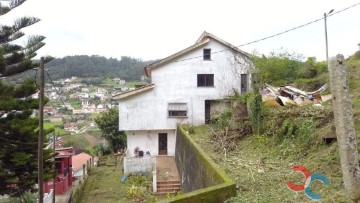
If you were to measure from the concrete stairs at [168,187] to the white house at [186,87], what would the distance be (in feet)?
16.6

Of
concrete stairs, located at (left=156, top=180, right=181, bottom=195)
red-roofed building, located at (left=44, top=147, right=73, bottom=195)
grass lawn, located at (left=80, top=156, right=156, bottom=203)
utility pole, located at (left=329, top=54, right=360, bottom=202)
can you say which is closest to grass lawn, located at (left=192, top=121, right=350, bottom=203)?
utility pole, located at (left=329, top=54, right=360, bottom=202)

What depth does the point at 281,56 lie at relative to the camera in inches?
778

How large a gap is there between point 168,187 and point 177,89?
639 centimetres

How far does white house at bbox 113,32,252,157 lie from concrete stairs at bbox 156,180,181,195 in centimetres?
507

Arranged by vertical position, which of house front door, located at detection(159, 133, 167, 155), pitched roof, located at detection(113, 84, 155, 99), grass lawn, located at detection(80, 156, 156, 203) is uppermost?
pitched roof, located at detection(113, 84, 155, 99)

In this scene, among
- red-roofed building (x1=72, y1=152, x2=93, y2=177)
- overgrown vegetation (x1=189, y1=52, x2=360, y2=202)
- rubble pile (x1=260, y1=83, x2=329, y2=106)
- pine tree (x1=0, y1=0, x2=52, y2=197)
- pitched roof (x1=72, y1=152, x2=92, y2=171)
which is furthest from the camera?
pitched roof (x1=72, y1=152, x2=92, y2=171)

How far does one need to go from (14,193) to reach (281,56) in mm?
14931

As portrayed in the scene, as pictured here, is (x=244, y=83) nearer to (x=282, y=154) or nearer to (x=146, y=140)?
(x=146, y=140)

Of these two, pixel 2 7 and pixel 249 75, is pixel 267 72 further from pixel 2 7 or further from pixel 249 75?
pixel 2 7

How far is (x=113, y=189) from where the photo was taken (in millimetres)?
15945

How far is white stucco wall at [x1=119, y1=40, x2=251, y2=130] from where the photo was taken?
19203mm

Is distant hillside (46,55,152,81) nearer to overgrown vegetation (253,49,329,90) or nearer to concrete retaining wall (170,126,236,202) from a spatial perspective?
overgrown vegetation (253,49,329,90)

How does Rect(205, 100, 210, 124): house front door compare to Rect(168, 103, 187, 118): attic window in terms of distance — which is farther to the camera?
Rect(205, 100, 210, 124): house front door

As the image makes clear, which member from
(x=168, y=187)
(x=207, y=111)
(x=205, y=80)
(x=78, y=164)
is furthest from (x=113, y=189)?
(x=78, y=164)
